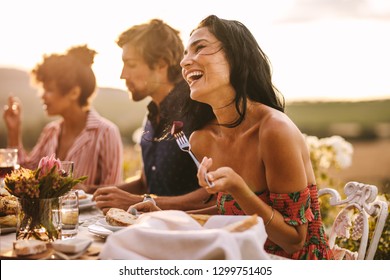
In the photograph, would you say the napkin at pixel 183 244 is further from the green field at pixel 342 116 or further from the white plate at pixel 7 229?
the green field at pixel 342 116

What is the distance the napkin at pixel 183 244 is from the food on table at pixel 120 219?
23cm

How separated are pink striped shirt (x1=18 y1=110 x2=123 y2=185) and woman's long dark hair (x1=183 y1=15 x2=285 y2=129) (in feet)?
4.07

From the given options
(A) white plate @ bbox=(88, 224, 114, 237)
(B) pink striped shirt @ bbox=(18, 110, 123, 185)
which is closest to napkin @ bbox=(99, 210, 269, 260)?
(A) white plate @ bbox=(88, 224, 114, 237)

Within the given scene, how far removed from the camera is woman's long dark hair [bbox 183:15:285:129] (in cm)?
160

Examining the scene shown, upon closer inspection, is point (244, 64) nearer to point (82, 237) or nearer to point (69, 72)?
point (82, 237)

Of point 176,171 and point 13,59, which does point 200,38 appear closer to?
point 176,171

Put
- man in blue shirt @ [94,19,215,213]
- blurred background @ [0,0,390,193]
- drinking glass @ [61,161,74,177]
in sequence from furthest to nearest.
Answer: man in blue shirt @ [94,19,215,213] → blurred background @ [0,0,390,193] → drinking glass @ [61,161,74,177]

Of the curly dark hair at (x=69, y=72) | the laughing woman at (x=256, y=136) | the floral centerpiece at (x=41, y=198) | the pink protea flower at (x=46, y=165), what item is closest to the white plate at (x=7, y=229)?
the floral centerpiece at (x=41, y=198)

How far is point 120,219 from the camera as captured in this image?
1.38 metres

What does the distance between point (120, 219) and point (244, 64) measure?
0.59 m

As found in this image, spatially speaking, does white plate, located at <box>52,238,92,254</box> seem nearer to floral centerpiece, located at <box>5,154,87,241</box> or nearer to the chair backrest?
floral centerpiece, located at <box>5,154,87,241</box>
